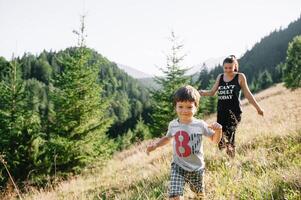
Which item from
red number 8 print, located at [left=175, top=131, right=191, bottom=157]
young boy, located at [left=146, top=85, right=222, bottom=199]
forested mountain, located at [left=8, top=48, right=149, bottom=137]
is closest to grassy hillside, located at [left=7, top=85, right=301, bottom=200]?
young boy, located at [left=146, top=85, right=222, bottom=199]

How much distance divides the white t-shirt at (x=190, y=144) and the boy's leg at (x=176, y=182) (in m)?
0.06

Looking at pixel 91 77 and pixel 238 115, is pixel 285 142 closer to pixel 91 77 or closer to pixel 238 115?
pixel 238 115

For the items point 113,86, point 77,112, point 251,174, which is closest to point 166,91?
point 77,112

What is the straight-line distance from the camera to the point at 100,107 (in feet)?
56.2

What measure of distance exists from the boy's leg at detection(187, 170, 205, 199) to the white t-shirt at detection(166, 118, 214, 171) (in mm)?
63

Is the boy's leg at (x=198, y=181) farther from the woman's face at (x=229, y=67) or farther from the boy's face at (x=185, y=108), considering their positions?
the woman's face at (x=229, y=67)

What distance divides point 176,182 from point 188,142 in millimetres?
410

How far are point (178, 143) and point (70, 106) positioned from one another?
1324 cm

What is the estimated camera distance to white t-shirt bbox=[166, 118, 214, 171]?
3.48m

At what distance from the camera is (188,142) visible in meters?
3.49

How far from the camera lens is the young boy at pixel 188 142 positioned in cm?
343

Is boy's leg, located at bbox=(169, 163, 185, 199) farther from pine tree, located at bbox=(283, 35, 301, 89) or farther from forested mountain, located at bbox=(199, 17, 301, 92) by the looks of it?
forested mountain, located at bbox=(199, 17, 301, 92)

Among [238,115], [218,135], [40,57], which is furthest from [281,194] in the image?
[40,57]

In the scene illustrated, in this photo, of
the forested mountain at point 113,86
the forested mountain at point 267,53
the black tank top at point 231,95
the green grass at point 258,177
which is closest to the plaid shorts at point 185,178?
the green grass at point 258,177
